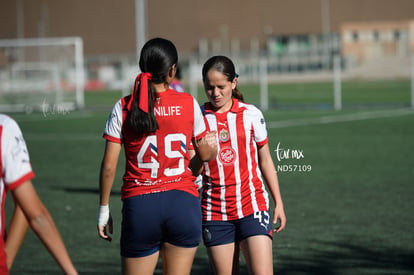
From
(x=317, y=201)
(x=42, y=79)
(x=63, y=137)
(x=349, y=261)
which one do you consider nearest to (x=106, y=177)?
(x=349, y=261)

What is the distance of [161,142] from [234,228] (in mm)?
1162

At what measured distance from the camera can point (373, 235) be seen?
26.4ft

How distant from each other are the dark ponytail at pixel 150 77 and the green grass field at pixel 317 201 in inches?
126

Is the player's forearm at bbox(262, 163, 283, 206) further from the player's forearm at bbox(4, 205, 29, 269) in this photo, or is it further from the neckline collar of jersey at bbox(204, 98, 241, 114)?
the player's forearm at bbox(4, 205, 29, 269)

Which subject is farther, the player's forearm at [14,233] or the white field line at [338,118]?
the white field line at [338,118]

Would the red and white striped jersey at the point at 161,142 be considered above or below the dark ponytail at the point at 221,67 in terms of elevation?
below

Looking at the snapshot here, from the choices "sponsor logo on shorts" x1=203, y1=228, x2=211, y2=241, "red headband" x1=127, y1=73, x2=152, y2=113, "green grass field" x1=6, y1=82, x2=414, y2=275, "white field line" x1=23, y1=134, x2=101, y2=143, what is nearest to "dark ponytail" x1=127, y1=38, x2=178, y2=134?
"red headband" x1=127, y1=73, x2=152, y2=113

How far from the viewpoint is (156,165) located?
13.1 ft

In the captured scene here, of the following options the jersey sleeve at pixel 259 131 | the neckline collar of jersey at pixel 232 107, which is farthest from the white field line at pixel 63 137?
the jersey sleeve at pixel 259 131

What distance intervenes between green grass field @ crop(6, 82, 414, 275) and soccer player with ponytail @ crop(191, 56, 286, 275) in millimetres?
1983

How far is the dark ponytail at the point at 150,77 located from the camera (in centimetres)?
387

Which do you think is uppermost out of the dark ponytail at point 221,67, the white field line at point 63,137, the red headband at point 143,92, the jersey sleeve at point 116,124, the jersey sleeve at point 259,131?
the dark ponytail at point 221,67

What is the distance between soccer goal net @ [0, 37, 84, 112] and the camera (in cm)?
3538

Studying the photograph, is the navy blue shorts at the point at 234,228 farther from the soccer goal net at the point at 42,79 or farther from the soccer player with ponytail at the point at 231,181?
the soccer goal net at the point at 42,79
